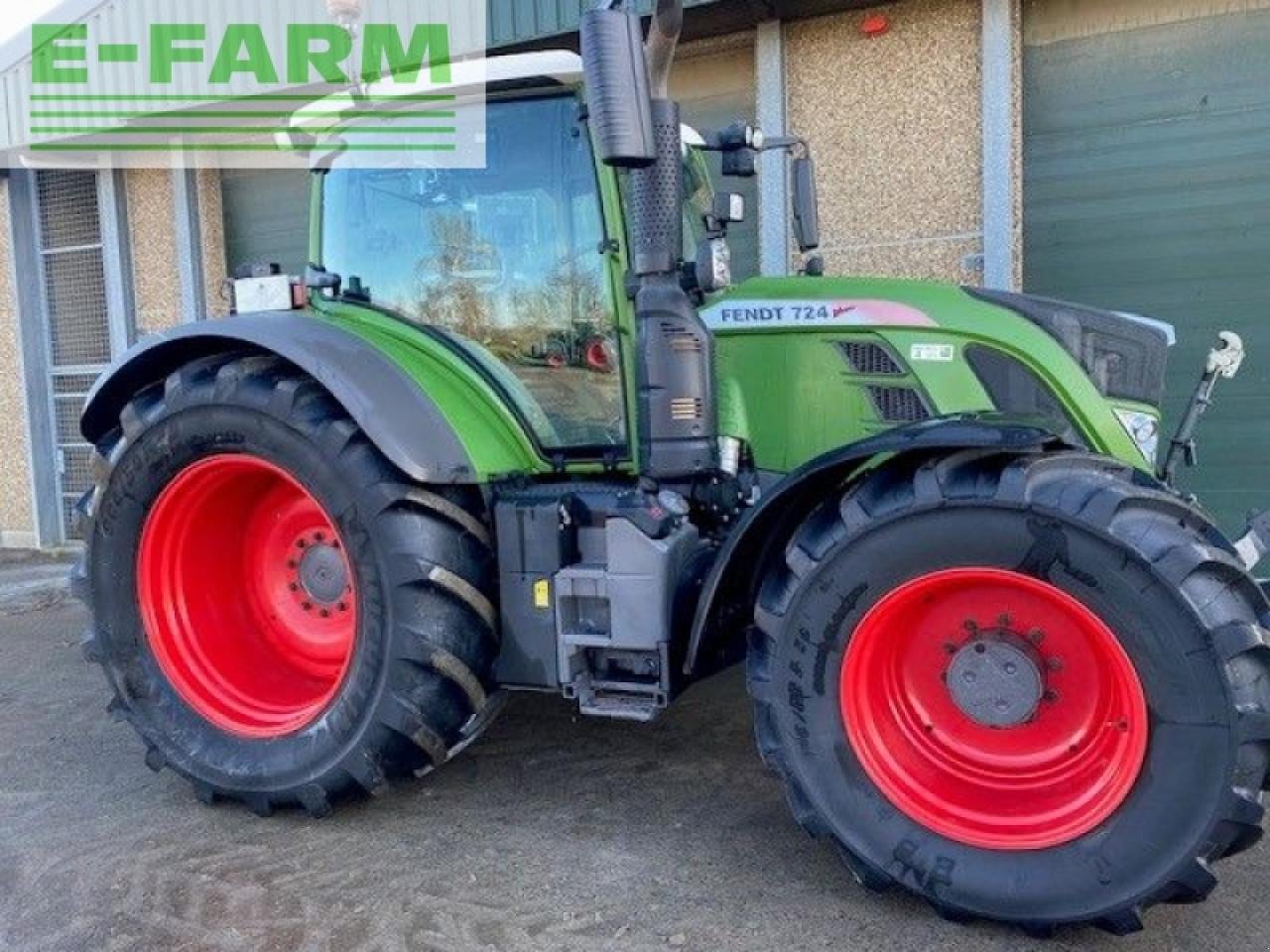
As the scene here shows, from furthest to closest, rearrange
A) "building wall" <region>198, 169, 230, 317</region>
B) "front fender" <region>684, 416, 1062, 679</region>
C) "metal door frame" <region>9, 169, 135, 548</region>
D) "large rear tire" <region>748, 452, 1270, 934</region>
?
"metal door frame" <region>9, 169, 135, 548</region>
"building wall" <region>198, 169, 230, 317</region>
"front fender" <region>684, 416, 1062, 679</region>
"large rear tire" <region>748, 452, 1270, 934</region>

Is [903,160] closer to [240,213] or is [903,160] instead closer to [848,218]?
[848,218]

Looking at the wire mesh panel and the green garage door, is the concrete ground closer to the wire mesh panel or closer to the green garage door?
the green garage door

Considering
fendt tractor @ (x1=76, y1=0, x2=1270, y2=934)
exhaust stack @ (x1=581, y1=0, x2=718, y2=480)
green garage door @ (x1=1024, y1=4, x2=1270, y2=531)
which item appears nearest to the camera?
fendt tractor @ (x1=76, y1=0, x2=1270, y2=934)

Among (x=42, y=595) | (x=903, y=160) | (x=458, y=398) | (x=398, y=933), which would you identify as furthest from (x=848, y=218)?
(x=42, y=595)

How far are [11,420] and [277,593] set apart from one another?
23.5ft

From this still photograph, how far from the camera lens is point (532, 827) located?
3352 millimetres

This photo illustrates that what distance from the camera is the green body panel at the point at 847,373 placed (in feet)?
10.8

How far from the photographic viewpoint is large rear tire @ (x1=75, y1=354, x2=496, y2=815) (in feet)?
10.5

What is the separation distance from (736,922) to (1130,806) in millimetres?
945

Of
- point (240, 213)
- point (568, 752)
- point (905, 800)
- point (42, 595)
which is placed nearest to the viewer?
point (905, 800)

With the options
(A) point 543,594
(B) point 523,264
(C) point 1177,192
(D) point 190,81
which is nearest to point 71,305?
(D) point 190,81

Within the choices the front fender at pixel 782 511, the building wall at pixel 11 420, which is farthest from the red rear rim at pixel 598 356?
the building wall at pixel 11 420

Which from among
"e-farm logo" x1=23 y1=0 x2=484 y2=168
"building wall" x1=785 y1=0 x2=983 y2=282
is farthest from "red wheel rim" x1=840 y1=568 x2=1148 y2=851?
"e-farm logo" x1=23 y1=0 x2=484 y2=168

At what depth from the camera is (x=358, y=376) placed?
3293 mm
